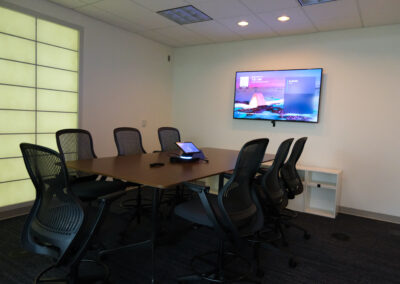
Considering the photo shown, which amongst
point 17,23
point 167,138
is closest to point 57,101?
point 17,23

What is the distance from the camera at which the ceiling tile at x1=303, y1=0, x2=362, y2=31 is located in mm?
3494

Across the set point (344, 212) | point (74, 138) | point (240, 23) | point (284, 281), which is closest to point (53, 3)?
point (74, 138)

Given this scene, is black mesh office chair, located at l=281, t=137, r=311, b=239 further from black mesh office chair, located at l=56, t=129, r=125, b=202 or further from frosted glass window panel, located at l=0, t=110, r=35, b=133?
frosted glass window panel, located at l=0, t=110, r=35, b=133

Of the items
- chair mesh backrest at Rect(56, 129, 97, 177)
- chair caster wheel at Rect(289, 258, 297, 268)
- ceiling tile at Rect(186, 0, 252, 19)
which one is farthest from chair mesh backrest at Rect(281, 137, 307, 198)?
chair mesh backrest at Rect(56, 129, 97, 177)

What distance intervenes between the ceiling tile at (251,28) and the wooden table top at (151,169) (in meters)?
2.21

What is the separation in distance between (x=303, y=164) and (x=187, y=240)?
2508 mm

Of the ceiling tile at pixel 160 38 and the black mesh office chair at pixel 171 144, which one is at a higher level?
the ceiling tile at pixel 160 38

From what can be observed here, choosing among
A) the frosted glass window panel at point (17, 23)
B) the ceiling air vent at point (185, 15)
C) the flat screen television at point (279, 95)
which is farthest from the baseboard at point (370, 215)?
the frosted glass window panel at point (17, 23)

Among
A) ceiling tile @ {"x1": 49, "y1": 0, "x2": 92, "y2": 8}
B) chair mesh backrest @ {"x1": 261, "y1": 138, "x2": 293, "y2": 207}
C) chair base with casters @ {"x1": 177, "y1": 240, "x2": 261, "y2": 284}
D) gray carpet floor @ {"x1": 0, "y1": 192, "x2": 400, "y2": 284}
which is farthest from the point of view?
ceiling tile @ {"x1": 49, "y1": 0, "x2": 92, "y2": 8}

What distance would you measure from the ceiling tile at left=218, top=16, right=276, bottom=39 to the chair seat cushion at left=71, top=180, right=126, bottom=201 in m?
2.83

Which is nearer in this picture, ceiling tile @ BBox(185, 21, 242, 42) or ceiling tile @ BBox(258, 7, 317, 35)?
ceiling tile @ BBox(258, 7, 317, 35)

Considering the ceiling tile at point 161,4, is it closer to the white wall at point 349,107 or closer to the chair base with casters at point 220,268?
the white wall at point 349,107

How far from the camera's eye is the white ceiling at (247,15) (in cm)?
356

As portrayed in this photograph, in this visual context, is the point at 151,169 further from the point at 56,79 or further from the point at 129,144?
the point at 56,79
